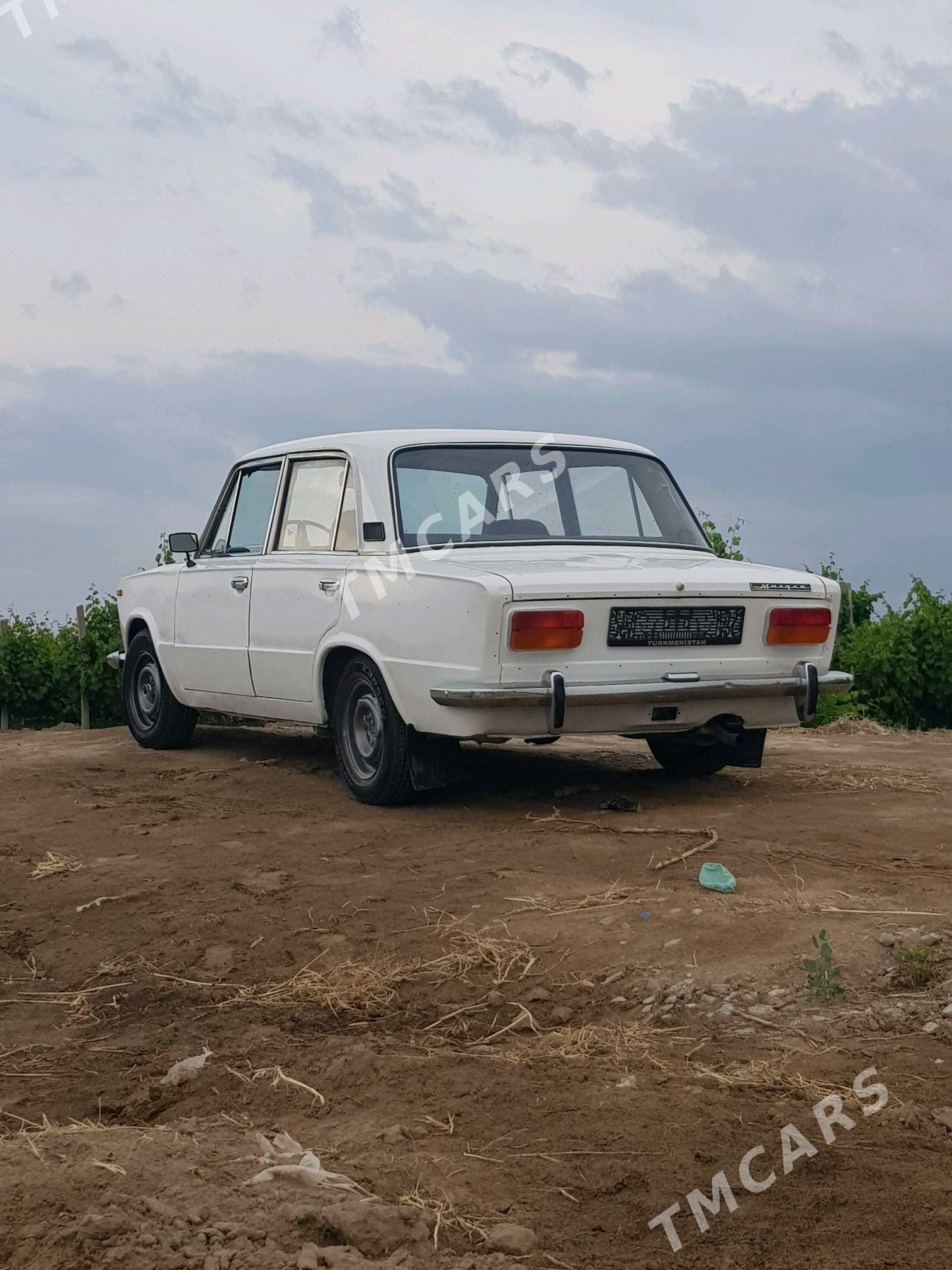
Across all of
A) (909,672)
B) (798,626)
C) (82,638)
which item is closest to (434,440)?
(798,626)

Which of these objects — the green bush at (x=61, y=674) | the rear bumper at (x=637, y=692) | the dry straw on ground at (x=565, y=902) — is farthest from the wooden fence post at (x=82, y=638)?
the dry straw on ground at (x=565, y=902)

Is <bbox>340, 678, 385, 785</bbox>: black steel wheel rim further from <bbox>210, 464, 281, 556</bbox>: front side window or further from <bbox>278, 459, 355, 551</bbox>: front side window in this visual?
<bbox>210, 464, 281, 556</bbox>: front side window

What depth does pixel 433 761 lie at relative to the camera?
303 inches

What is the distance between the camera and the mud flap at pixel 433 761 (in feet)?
25.1

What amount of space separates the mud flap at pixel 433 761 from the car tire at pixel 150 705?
3.29 m

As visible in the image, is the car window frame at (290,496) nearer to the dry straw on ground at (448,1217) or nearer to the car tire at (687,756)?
the car tire at (687,756)

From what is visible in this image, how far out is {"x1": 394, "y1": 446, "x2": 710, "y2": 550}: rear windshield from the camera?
7.95m

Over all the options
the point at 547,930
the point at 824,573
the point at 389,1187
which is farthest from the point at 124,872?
the point at 824,573

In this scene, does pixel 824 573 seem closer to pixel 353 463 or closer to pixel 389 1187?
pixel 353 463

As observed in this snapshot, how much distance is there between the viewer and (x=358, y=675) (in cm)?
788

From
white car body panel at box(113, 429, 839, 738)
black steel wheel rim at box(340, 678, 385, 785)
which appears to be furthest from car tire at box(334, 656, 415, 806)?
white car body panel at box(113, 429, 839, 738)

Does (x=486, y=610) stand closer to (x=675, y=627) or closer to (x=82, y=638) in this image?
(x=675, y=627)

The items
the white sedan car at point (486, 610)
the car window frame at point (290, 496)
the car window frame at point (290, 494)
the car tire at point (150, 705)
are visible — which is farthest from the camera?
the car tire at point (150, 705)

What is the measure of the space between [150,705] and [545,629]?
15.8ft
